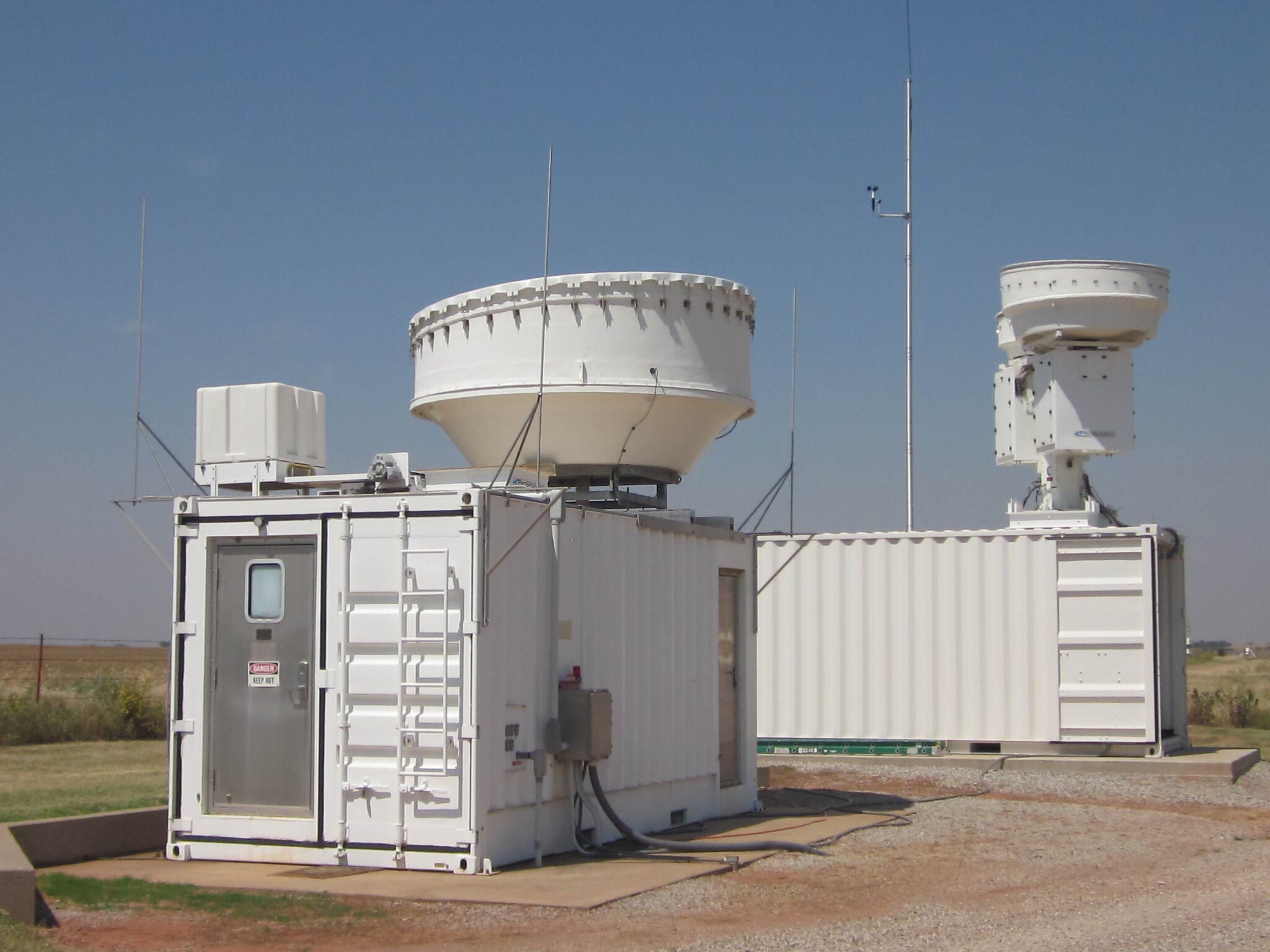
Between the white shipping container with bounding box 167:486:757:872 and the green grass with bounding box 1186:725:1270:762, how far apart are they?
12.7 m

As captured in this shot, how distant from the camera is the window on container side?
34.1 ft

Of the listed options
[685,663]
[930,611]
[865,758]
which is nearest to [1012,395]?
[930,611]

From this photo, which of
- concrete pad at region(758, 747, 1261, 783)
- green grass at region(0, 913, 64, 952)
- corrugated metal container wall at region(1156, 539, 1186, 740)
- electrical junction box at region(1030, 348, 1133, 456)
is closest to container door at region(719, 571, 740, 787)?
concrete pad at region(758, 747, 1261, 783)

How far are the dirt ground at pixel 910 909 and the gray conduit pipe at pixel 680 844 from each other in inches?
7.1

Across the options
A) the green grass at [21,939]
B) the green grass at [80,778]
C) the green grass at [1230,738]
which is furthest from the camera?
the green grass at [1230,738]

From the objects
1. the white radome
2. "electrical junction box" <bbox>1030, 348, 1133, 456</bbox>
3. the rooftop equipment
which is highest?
the white radome

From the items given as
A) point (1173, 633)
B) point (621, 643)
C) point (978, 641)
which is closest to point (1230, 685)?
point (1173, 633)

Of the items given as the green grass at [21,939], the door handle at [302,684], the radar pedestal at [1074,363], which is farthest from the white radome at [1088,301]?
the green grass at [21,939]

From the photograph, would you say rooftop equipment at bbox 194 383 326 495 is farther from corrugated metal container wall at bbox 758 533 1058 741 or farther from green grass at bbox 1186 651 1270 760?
green grass at bbox 1186 651 1270 760

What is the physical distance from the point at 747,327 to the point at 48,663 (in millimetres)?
62991

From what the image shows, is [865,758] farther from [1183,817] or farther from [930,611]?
[1183,817]

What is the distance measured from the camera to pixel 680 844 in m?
10.8

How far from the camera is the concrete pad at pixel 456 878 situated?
29.2 ft

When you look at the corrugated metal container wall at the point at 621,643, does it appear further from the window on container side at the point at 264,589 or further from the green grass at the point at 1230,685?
the green grass at the point at 1230,685
